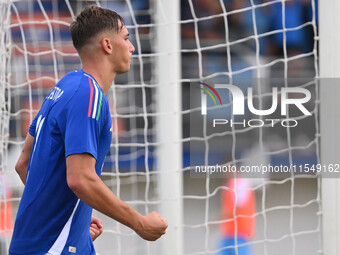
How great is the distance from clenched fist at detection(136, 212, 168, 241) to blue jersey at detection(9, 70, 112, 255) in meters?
0.24

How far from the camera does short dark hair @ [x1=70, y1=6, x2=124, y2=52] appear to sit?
204cm

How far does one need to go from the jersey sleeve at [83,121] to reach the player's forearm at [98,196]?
0.08 meters

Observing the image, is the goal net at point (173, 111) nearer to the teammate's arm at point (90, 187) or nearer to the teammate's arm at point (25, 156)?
the teammate's arm at point (25, 156)

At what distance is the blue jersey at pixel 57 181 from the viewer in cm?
189

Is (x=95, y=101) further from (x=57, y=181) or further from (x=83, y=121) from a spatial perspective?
(x=57, y=181)

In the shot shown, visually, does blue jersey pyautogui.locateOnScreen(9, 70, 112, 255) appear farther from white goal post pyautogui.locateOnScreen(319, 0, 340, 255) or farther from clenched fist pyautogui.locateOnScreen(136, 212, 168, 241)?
white goal post pyautogui.locateOnScreen(319, 0, 340, 255)

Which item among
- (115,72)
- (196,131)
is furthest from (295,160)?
(115,72)

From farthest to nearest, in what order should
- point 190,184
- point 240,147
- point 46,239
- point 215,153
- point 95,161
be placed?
point 190,184 < point 215,153 < point 240,147 < point 46,239 < point 95,161

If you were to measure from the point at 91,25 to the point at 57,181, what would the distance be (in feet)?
1.73

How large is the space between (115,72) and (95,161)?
38 cm

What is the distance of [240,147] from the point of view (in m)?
4.56

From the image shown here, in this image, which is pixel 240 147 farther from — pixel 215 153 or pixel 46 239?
pixel 46 239

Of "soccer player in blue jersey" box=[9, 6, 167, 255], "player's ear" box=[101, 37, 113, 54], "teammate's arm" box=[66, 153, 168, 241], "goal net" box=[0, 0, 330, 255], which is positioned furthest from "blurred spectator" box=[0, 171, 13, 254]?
"teammate's arm" box=[66, 153, 168, 241]

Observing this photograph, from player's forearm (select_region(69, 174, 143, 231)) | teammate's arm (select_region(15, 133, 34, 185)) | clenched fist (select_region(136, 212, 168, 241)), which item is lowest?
clenched fist (select_region(136, 212, 168, 241))
